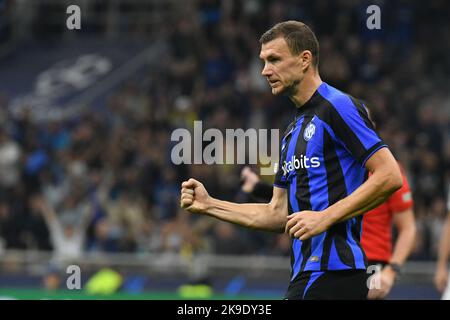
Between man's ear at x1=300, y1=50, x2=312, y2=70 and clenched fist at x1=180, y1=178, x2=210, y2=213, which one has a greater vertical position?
man's ear at x1=300, y1=50, x2=312, y2=70

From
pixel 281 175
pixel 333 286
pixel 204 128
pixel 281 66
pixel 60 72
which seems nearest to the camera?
pixel 333 286

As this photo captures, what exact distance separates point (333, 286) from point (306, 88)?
1001mm

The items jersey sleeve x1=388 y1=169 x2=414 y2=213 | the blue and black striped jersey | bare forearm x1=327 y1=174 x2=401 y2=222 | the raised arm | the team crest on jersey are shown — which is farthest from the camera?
jersey sleeve x1=388 y1=169 x2=414 y2=213

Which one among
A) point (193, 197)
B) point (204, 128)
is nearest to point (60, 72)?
point (204, 128)

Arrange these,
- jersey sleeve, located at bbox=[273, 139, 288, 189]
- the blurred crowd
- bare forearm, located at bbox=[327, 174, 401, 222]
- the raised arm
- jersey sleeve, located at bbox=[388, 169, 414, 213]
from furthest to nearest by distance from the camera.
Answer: the blurred crowd, jersey sleeve, located at bbox=[388, 169, 414, 213], jersey sleeve, located at bbox=[273, 139, 288, 189], the raised arm, bare forearm, located at bbox=[327, 174, 401, 222]

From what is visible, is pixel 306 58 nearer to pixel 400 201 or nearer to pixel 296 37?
pixel 296 37

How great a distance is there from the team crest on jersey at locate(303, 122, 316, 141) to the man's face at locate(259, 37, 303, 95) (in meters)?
0.22

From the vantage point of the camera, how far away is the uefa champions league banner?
1912cm

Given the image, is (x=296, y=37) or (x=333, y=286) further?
(x=296, y=37)

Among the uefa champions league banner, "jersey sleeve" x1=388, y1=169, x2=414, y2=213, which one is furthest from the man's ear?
the uefa champions league banner

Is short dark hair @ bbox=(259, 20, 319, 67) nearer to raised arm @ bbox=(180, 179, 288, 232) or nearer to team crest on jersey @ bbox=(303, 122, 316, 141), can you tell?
team crest on jersey @ bbox=(303, 122, 316, 141)

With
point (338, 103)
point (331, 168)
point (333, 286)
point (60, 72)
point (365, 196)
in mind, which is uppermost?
point (60, 72)

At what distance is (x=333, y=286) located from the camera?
4.84m

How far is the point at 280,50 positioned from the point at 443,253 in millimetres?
3516
